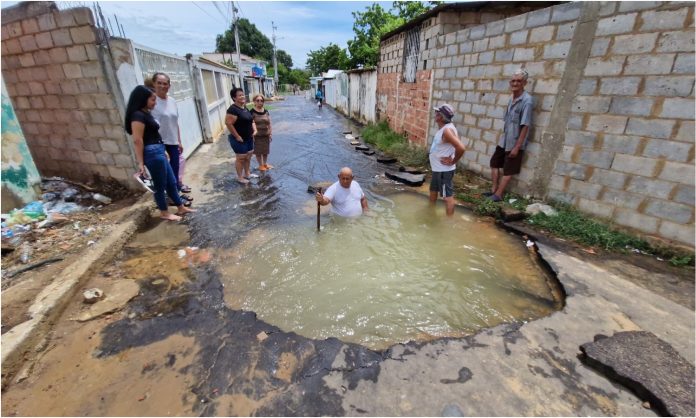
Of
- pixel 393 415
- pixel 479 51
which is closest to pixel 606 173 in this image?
pixel 479 51

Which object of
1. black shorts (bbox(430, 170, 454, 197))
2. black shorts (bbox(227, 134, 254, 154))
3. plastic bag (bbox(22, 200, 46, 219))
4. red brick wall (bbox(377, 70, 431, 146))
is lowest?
plastic bag (bbox(22, 200, 46, 219))

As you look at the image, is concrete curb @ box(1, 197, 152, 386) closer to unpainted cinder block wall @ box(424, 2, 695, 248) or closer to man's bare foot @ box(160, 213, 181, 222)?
man's bare foot @ box(160, 213, 181, 222)

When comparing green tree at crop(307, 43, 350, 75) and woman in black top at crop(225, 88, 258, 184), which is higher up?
green tree at crop(307, 43, 350, 75)

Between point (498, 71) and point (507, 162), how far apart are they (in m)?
1.76

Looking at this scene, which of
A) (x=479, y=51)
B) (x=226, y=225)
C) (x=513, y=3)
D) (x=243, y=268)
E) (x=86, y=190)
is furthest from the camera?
(x=513, y=3)

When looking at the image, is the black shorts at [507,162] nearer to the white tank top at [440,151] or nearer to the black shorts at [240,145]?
the white tank top at [440,151]

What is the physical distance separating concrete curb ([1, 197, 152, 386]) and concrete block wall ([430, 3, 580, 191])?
592 centimetres

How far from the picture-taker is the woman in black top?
547cm

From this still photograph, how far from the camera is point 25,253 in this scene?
10.8 feet

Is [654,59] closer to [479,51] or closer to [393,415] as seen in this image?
[479,51]

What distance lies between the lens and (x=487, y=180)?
19.6 feet

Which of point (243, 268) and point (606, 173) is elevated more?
point (606, 173)

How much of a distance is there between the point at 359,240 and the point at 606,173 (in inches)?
131

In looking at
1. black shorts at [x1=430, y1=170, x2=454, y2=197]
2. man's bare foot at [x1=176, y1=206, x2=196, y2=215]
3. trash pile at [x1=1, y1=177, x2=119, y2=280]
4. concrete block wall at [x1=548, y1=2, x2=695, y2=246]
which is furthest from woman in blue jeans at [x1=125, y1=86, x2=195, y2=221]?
concrete block wall at [x1=548, y1=2, x2=695, y2=246]
